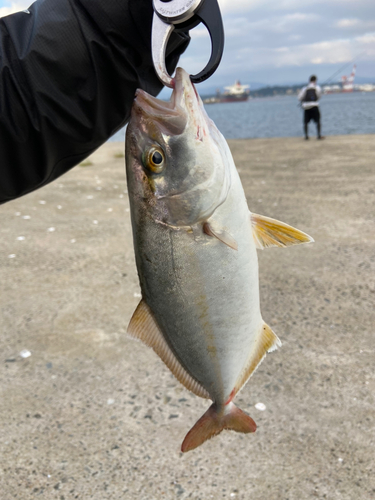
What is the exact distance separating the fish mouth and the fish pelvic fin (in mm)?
1145

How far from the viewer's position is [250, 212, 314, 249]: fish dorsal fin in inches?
67.1

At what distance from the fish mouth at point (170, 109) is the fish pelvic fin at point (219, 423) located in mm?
1145

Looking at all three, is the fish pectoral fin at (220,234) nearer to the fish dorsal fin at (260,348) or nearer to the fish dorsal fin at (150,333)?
the fish dorsal fin at (150,333)

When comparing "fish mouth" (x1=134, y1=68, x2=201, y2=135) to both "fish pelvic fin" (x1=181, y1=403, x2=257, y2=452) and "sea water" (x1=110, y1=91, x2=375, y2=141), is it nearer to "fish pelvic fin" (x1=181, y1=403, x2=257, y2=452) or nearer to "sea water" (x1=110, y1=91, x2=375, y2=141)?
"fish pelvic fin" (x1=181, y1=403, x2=257, y2=452)

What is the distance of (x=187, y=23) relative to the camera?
→ 1.42m

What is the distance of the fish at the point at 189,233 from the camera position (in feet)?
4.91

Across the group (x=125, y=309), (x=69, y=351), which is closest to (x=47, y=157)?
(x=69, y=351)

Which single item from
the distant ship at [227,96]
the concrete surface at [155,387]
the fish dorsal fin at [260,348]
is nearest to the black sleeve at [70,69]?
the fish dorsal fin at [260,348]

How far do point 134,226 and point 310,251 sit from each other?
406 centimetres

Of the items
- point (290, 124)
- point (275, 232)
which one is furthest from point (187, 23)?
point (290, 124)

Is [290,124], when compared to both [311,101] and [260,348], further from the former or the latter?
[260,348]

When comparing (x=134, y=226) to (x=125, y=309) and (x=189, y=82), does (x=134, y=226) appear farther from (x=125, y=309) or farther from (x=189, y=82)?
(x=125, y=309)

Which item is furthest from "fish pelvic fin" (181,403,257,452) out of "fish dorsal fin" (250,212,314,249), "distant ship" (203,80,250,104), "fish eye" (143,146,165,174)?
"distant ship" (203,80,250,104)

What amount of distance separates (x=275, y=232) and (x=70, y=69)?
39.7 inches
